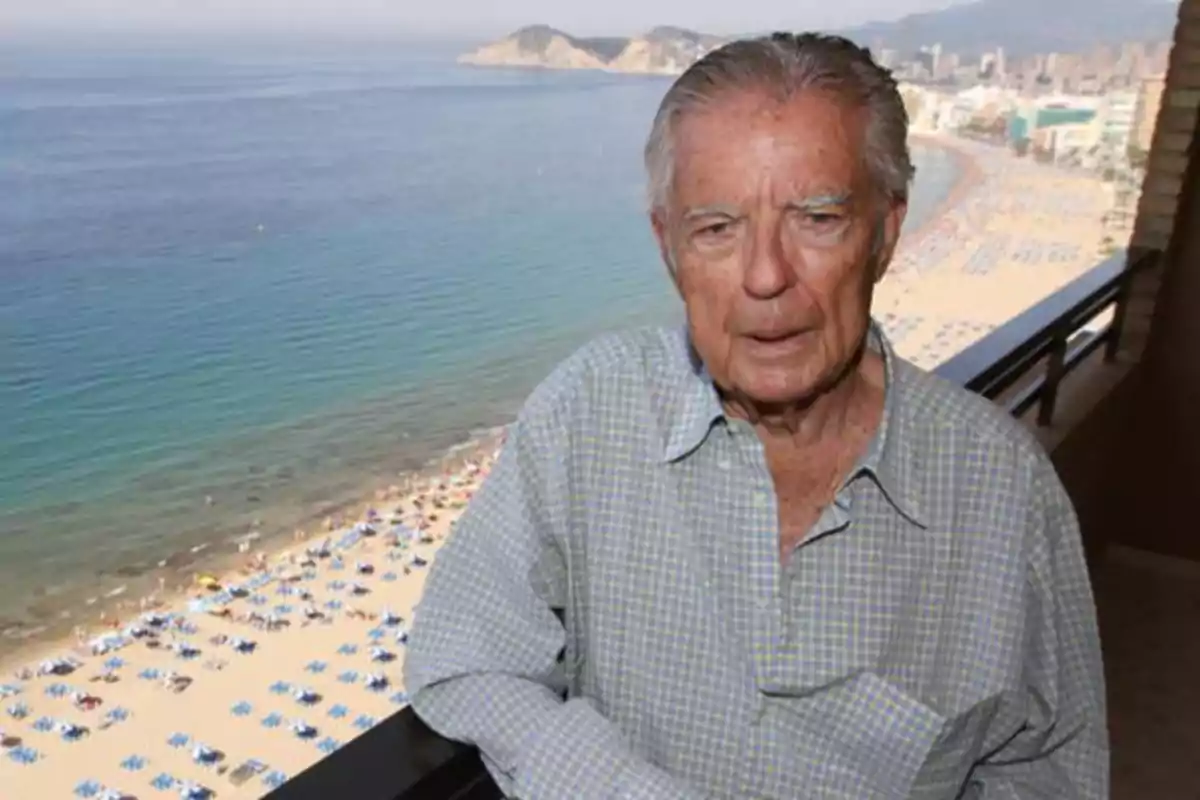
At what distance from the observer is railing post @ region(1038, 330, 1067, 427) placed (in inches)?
109

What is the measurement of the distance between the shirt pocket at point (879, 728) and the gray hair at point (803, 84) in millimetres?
456

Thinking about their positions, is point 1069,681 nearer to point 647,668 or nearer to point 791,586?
point 791,586

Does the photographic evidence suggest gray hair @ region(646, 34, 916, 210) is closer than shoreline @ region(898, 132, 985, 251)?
Yes

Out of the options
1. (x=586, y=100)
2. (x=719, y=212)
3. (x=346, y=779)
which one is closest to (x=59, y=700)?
(x=346, y=779)

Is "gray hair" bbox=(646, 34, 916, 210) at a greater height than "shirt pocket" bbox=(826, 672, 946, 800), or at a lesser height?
greater

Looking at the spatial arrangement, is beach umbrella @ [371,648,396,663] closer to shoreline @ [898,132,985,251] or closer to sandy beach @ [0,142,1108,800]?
sandy beach @ [0,142,1108,800]

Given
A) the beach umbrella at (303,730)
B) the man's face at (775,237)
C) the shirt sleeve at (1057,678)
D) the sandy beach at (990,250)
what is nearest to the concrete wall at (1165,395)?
the sandy beach at (990,250)

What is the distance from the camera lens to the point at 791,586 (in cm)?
94

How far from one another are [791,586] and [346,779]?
17.0 inches

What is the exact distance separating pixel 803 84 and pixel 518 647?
56 cm

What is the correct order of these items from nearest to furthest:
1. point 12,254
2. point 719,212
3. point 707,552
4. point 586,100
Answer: point 719,212
point 707,552
point 12,254
point 586,100

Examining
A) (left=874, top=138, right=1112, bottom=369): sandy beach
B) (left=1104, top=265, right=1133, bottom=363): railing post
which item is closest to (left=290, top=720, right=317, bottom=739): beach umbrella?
(left=874, top=138, right=1112, bottom=369): sandy beach

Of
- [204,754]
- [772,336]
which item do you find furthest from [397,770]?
[204,754]

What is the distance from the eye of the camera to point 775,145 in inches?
32.1
